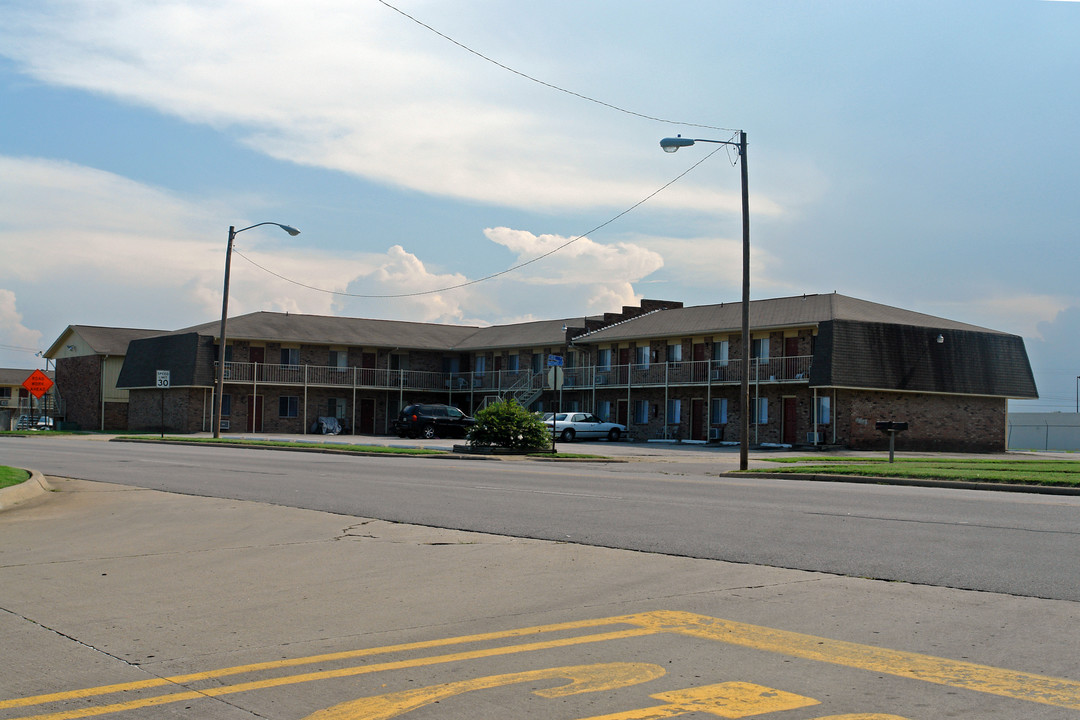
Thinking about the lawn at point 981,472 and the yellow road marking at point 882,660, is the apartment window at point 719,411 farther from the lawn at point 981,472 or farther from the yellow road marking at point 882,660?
the yellow road marking at point 882,660

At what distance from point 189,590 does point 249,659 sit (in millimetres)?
2370

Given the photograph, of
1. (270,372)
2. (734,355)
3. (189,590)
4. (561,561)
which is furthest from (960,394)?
(189,590)

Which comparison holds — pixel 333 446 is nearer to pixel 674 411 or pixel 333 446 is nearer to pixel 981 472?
pixel 674 411

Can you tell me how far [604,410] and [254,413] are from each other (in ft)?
62.1

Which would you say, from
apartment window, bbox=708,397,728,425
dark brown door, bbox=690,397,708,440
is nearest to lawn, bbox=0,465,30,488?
apartment window, bbox=708,397,728,425

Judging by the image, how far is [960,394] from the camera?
1702 inches

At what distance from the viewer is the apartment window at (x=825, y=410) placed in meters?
42.0

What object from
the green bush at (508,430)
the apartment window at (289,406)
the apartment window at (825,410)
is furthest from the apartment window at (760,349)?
the apartment window at (289,406)

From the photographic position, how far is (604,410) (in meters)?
53.9

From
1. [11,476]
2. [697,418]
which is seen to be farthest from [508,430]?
[697,418]

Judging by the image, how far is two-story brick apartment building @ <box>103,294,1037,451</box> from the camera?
4206 centimetres

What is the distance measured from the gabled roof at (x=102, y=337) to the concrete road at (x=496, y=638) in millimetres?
56169

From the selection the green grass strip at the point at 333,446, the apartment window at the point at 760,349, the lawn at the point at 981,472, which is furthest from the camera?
the apartment window at the point at 760,349

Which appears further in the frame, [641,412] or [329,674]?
[641,412]
